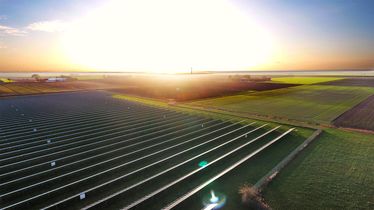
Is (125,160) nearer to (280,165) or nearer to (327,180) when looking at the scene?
(280,165)

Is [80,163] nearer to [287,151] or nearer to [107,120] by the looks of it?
[107,120]

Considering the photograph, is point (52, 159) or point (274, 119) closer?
point (52, 159)

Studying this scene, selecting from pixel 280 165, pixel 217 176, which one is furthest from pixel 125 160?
pixel 280 165

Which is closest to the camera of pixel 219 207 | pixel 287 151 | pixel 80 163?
pixel 219 207

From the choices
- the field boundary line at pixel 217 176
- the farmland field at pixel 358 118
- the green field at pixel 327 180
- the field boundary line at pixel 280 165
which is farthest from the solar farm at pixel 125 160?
the farmland field at pixel 358 118

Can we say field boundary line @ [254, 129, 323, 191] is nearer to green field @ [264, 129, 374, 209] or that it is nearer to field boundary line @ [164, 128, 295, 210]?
green field @ [264, 129, 374, 209]

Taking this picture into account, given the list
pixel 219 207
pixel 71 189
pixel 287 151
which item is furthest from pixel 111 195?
pixel 287 151
